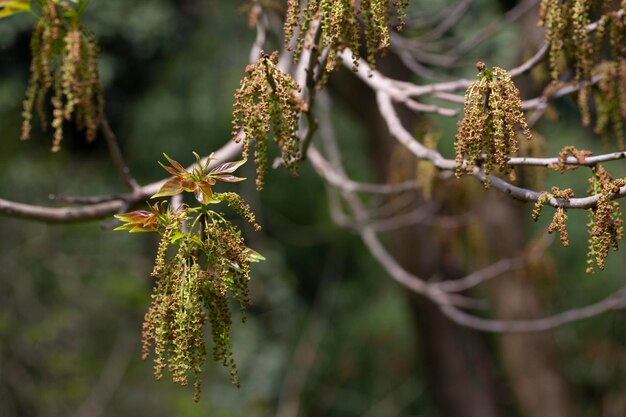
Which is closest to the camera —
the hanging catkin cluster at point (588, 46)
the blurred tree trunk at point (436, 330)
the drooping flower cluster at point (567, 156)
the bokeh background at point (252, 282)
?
the drooping flower cluster at point (567, 156)

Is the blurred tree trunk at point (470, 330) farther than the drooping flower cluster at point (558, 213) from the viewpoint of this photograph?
Yes

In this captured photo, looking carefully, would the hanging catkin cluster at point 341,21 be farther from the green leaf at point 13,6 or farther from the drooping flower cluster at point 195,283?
the green leaf at point 13,6

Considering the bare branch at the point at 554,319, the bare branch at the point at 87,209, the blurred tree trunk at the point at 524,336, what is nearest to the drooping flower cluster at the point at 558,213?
the bare branch at the point at 87,209

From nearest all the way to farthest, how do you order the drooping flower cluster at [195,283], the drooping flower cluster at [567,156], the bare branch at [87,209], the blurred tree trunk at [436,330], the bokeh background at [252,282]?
the drooping flower cluster at [195,283] < the drooping flower cluster at [567,156] < the bare branch at [87,209] < the blurred tree trunk at [436,330] < the bokeh background at [252,282]

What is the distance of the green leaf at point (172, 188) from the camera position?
1.15 metres

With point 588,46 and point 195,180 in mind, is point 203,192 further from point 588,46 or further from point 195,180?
point 588,46

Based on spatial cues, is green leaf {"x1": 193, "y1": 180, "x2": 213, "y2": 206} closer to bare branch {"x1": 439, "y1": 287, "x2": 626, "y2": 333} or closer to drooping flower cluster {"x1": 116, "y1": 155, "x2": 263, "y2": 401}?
drooping flower cluster {"x1": 116, "y1": 155, "x2": 263, "y2": 401}

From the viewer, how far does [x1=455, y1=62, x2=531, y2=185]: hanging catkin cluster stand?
3.51ft

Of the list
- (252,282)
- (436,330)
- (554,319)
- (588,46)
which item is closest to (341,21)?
(588,46)

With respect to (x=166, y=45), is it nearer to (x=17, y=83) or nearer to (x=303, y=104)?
(x=17, y=83)

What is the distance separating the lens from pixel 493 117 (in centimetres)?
108

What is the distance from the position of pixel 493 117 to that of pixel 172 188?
435 mm

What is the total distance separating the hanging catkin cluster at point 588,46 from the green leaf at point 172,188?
681 millimetres

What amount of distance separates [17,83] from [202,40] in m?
1.35
